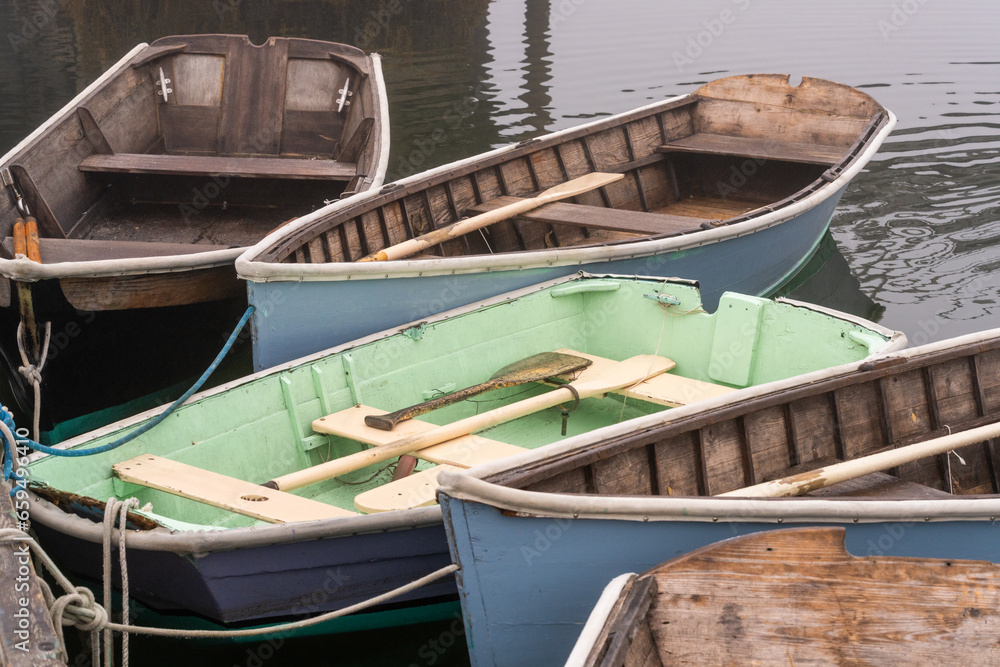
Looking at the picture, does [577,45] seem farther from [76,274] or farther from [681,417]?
[681,417]

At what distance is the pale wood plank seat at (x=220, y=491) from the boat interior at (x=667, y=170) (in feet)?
9.30

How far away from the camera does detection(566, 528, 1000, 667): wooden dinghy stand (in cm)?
362

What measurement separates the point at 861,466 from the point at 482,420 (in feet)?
6.83

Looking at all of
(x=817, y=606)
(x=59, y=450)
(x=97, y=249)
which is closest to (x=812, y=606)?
(x=817, y=606)

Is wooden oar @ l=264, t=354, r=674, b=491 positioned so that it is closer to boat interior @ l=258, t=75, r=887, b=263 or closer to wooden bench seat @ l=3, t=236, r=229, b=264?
boat interior @ l=258, t=75, r=887, b=263

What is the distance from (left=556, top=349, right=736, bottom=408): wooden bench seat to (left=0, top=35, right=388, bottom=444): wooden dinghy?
109 inches

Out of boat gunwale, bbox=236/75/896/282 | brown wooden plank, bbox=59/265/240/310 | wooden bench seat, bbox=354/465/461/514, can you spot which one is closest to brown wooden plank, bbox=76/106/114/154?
brown wooden plank, bbox=59/265/240/310

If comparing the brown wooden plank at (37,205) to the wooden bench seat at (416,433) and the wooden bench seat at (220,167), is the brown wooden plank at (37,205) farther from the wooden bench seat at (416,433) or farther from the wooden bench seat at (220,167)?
the wooden bench seat at (416,433)

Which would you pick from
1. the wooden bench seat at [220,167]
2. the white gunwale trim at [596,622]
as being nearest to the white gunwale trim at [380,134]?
the wooden bench seat at [220,167]

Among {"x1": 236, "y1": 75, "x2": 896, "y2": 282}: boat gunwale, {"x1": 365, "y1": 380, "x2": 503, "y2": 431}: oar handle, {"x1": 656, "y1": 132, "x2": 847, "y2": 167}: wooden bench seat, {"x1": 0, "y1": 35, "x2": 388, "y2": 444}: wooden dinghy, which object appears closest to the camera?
{"x1": 365, "y1": 380, "x2": 503, "y2": 431}: oar handle

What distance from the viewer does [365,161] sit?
864 cm

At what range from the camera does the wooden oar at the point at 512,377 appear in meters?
5.80

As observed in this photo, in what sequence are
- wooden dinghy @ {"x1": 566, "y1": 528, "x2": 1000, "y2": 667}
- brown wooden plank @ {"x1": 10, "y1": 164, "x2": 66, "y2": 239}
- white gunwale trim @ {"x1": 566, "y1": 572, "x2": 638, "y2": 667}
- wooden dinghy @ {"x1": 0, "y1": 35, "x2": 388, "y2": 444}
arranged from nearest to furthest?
1. white gunwale trim @ {"x1": 566, "y1": 572, "x2": 638, "y2": 667}
2. wooden dinghy @ {"x1": 566, "y1": 528, "x2": 1000, "y2": 667}
3. wooden dinghy @ {"x1": 0, "y1": 35, "x2": 388, "y2": 444}
4. brown wooden plank @ {"x1": 10, "y1": 164, "x2": 66, "y2": 239}

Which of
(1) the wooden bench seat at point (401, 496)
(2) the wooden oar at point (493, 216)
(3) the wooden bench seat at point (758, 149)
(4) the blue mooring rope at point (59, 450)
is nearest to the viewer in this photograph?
(4) the blue mooring rope at point (59, 450)
